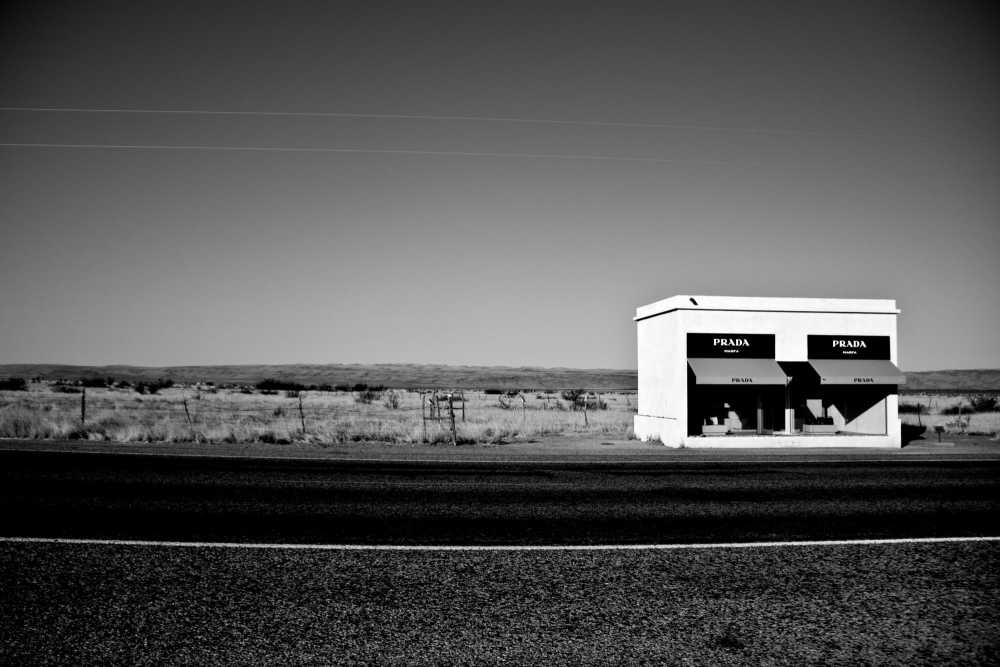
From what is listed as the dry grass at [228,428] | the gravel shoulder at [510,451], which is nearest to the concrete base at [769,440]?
the gravel shoulder at [510,451]

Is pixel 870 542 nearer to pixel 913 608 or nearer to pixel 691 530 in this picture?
pixel 691 530

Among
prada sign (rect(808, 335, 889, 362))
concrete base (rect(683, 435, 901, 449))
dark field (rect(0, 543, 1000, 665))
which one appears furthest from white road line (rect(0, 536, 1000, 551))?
prada sign (rect(808, 335, 889, 362))

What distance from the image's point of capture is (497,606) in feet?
18.1

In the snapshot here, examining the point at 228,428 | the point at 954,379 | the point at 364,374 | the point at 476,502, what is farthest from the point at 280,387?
the point at 954,379

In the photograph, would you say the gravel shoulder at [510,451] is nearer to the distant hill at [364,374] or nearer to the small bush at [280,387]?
the small bush at [280,387]

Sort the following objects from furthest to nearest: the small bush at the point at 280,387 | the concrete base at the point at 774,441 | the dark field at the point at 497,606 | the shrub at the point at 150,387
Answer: the small bush at the point at 280,387 → the shrub at the point at 150,387 → the concrete base at the point at 774,441 → the dark field at the point at 497,606

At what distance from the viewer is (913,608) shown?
5.57m

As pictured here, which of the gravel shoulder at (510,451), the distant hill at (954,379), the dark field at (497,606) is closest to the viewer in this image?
the dark field at (497,606)

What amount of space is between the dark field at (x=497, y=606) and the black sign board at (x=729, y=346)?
18.4m

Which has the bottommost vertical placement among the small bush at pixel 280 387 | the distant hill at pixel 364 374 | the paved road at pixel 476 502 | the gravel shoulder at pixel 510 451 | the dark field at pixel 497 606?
the gravel shoulder at pixel 510 451

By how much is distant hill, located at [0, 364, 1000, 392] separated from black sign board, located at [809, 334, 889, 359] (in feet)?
394

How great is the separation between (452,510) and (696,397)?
18.7 m

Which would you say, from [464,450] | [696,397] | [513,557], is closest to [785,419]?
[696,397]

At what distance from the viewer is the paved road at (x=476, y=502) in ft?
27.4
